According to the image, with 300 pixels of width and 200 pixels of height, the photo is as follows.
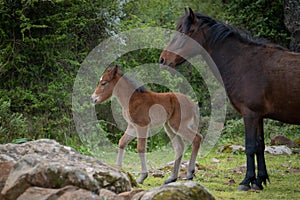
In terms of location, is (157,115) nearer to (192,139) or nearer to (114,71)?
(192,139)

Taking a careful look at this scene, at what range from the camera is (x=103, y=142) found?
13.1 m

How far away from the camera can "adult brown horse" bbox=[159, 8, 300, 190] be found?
759cm

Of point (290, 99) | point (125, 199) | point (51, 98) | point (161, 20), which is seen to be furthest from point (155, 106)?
point (161, 20)

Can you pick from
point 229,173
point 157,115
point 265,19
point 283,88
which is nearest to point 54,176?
point 157,115

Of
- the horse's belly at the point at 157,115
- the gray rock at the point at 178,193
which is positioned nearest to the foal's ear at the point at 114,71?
the horse's belly at the point at 157,115

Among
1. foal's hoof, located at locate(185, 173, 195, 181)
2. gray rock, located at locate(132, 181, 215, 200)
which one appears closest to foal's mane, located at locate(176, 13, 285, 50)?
foal's hoof, located at locate(185, 173, 195, 181)

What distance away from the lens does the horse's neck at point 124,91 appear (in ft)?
29.3

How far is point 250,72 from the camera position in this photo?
7773 mm

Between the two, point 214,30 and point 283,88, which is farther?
point 214,30

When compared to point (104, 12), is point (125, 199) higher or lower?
lower

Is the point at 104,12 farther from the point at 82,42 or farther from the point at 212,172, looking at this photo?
the point at 212,172

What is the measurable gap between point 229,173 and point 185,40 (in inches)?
107

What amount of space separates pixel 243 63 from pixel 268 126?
776 cm

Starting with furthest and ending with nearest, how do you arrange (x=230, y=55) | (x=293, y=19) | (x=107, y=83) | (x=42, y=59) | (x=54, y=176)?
(x=293, y=19), (x=42, y=59), (x=107, y=83), (x=230, y=55), (x=54, y=176)
